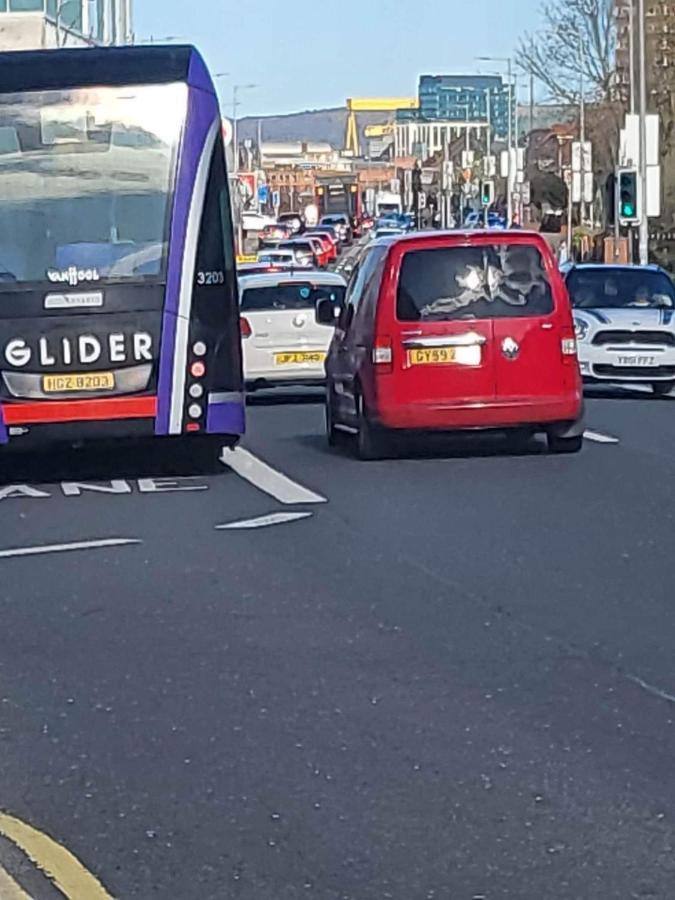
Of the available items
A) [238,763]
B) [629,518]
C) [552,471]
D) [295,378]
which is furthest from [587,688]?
[295,378]

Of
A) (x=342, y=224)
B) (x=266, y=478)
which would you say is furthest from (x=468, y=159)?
(x=266, y=478)

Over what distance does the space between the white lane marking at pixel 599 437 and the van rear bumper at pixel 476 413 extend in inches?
72.0

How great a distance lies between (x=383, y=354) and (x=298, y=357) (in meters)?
8.91

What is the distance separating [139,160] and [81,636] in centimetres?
703

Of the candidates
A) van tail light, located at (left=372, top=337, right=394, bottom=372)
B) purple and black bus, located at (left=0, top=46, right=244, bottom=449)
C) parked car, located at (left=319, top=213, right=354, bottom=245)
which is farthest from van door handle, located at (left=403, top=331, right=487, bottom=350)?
parked car, located at (left=319, top=213, right=354, bottom=245)

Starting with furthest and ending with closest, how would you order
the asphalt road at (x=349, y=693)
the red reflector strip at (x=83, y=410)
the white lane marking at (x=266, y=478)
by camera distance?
the red reflector strip at (x=83, y=410) → the white lane marking at (x=266, y=478) → the asphalt road at (x=349, y=693)

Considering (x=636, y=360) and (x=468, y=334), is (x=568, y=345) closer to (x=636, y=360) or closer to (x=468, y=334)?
(x=468, y=334)

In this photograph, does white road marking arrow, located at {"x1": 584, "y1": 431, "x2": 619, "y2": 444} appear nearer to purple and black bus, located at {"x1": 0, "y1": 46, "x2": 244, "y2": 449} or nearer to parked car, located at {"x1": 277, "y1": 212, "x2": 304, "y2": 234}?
purple and black bus, located at {"x1": 0, "y1": 46, "x2": 244, "y2": 449}

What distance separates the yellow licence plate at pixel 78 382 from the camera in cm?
1639

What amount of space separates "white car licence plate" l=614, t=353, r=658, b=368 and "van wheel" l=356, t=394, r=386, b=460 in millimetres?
8483

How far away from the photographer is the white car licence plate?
26.2 metres

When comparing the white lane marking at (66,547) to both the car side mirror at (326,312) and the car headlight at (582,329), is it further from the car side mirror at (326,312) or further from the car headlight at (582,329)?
the car headlight at (582,329)

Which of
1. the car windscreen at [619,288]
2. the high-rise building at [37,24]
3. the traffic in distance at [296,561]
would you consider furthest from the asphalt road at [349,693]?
the high-rise building at [37,24]

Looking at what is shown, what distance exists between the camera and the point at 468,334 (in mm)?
17609
